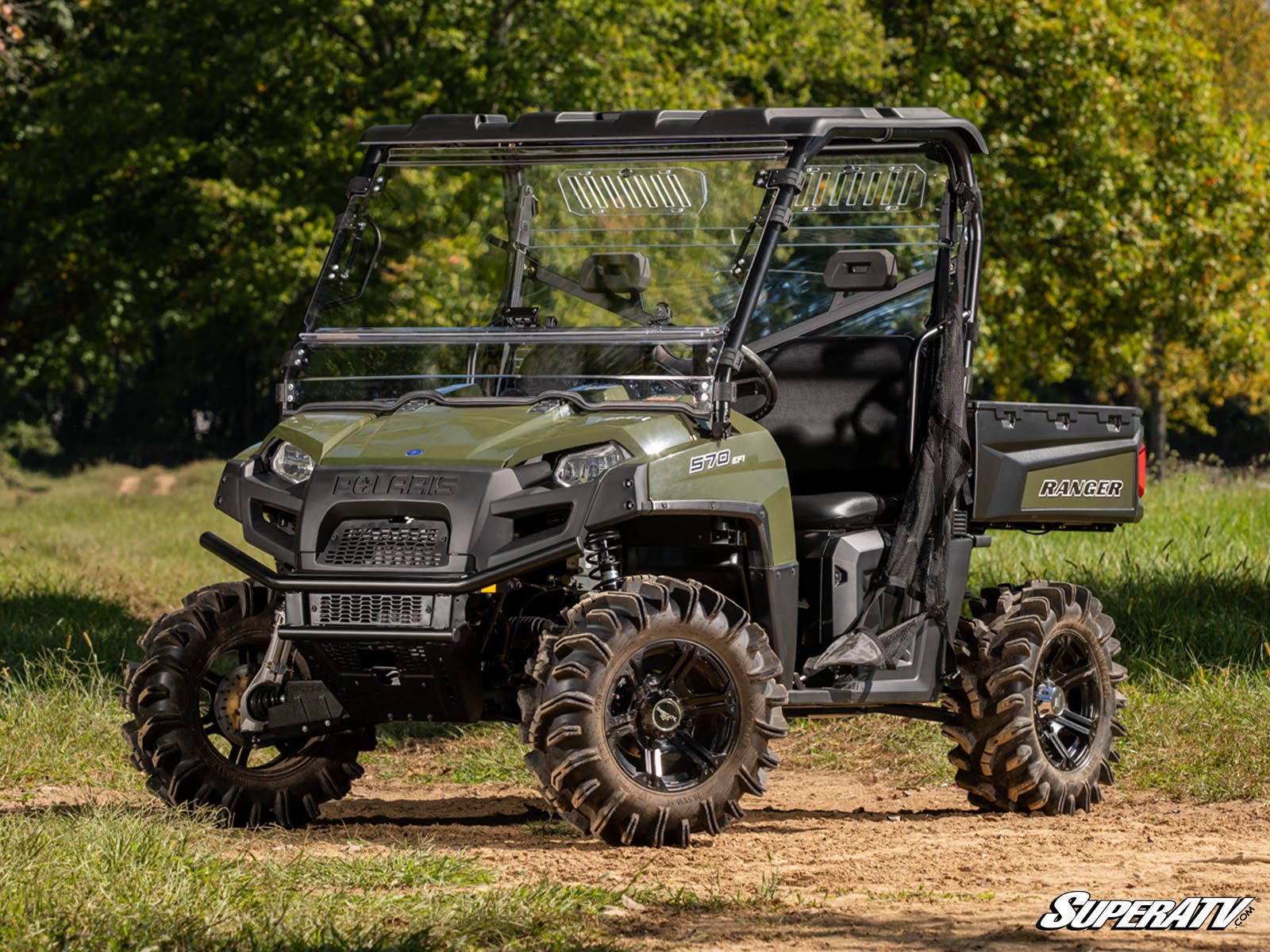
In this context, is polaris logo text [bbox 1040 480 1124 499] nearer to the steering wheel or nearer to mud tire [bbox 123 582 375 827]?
the steering wheel

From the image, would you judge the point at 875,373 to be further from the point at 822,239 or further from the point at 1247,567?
the point at 1247,567

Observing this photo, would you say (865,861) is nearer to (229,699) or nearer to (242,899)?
(242,899)

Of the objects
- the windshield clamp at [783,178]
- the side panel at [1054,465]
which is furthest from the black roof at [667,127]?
the side panel at [1054,465]

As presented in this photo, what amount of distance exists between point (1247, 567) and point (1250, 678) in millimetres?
2096

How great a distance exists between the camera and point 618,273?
679 centimetres

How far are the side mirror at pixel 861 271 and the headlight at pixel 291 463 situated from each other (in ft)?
6.24

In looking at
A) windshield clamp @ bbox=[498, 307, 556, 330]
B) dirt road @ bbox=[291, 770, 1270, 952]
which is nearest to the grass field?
dirt road @ bbox=[291, 770, 1270, 952]

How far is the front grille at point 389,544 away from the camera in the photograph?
223 inches

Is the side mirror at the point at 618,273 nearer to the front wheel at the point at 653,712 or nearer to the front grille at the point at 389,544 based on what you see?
the front wheel at the point at 653,712

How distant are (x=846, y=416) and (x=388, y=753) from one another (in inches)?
120

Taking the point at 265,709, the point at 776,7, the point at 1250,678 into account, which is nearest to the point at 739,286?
the point at 265,709

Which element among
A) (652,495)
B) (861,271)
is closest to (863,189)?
(861,271)

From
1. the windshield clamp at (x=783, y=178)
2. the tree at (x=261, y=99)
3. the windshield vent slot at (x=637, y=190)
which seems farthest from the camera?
the tree at (x=261, y=99)

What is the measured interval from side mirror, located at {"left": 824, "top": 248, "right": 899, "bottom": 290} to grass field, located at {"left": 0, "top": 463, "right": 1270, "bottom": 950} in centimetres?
241
